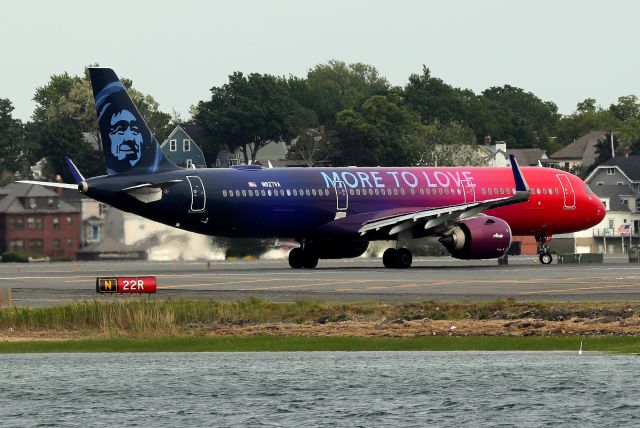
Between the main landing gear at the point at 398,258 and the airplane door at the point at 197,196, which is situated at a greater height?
the airplane door at the point at 197,196

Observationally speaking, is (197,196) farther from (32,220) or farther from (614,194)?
(614,194)

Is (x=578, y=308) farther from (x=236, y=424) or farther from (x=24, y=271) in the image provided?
(x=24, y=271)

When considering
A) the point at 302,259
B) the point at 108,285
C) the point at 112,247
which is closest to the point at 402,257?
the point at 302,259

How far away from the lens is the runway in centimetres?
5803

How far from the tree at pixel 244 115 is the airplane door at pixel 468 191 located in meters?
106

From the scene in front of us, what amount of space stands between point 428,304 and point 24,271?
120ft

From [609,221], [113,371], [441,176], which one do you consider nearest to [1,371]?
[113,371]

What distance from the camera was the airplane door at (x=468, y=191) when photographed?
7956 cm

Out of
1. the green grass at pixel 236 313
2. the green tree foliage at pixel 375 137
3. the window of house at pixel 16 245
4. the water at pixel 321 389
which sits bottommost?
the water at pixel 321 389

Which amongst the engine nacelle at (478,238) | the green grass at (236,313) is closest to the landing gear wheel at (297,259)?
the engine nacelle at (478,238)

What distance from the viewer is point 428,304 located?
5347 centimetres

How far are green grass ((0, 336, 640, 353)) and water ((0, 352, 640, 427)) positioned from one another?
0.94 ft

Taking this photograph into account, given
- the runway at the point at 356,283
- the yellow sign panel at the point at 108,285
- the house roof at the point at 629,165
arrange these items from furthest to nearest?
1. the house roof at the point at 629,165
2. the yellow sign panel at the point at 108,285
3. the runway at the point at 356,283

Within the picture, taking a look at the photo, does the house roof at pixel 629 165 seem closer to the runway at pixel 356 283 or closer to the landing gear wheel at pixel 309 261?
the runway at pixel 356 283
